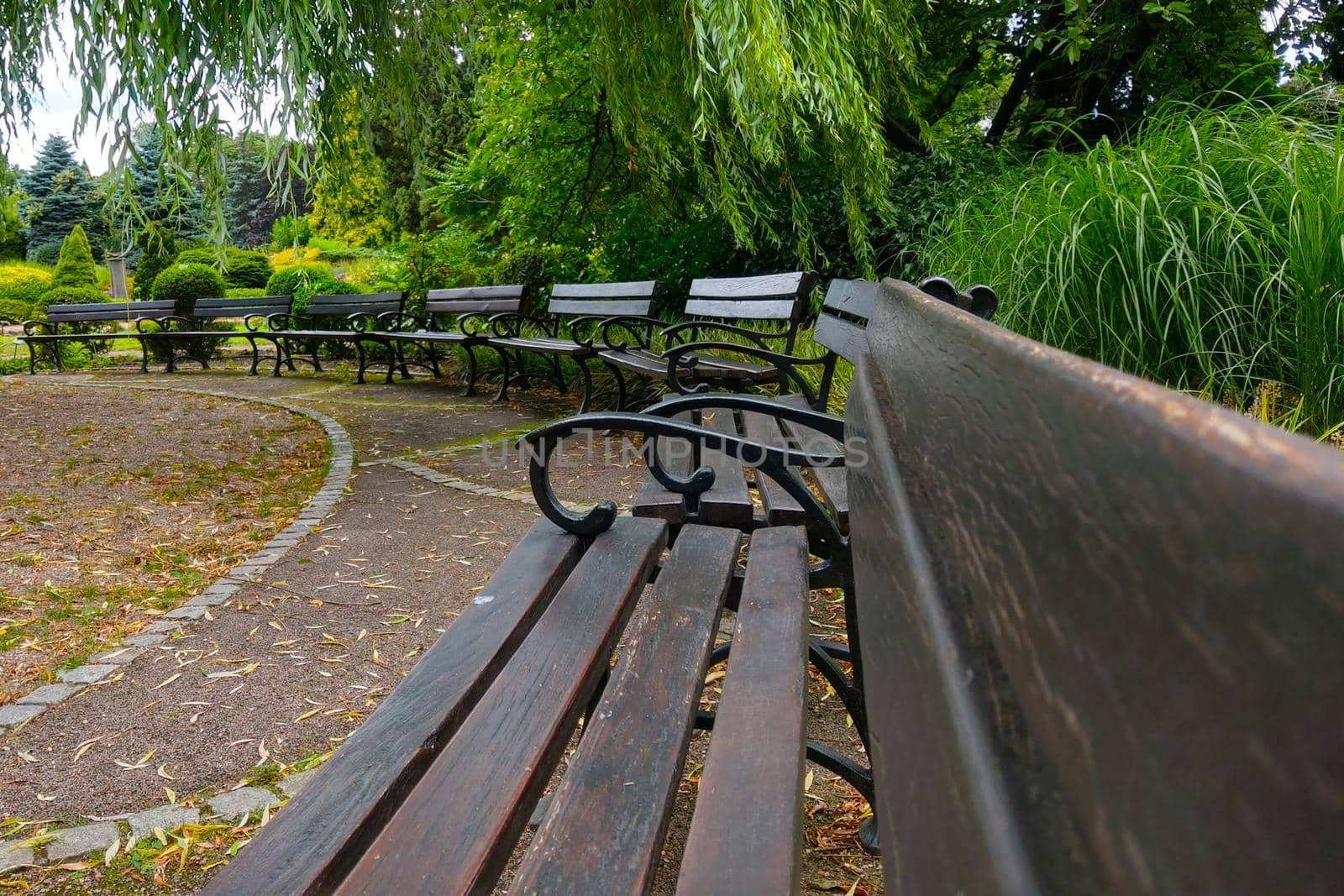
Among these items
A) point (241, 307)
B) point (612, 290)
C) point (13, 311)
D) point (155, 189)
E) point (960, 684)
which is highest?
point (155, 189)

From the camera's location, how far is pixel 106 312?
12.9 m

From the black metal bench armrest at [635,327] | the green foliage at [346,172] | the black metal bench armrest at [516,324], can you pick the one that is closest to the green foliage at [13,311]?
the black metal bench armrest at [516,324]

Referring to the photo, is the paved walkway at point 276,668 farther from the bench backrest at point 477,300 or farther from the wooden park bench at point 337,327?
the wooden park bench at point 337,327

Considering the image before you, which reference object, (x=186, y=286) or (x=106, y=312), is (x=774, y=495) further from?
(x=186, y=286)

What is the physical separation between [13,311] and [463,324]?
51.7 feet

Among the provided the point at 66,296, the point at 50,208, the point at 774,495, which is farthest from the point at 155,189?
the point at 50,208

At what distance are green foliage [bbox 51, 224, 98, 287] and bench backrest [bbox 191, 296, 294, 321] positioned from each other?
1059 centimetres

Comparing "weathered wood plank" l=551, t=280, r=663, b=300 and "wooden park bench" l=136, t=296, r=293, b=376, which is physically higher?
"weathered wood plank" l=551, t=280, r=663, b=300

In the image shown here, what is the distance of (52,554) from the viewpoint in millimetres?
3838

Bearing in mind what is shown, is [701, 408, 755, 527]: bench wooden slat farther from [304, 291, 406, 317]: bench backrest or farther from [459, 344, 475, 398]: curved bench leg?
[304, 291, 406, 317]: bench backrest

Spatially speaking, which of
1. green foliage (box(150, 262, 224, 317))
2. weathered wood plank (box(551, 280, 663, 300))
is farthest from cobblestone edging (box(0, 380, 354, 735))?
green foliage (box(150, 262, 224, 317))

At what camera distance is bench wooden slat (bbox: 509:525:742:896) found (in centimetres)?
90

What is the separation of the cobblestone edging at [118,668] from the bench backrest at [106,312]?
966 centimetres

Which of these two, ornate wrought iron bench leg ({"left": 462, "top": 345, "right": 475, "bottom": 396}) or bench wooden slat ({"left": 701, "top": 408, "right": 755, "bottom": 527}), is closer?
bench wooden slat ({"left": 701, "top": 408, "right": 755, "bottom": 527})
